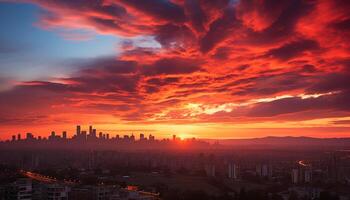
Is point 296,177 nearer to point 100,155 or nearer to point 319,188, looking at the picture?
point 319,188

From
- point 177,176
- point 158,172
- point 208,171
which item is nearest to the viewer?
point 177,176

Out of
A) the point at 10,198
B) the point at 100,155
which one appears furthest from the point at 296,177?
the point at 100,155

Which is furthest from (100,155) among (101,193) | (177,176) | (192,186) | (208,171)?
(101,193)

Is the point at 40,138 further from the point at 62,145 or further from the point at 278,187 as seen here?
the point at 278,187

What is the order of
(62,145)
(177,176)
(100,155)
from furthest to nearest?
(62,145)
(100,155)
(177,176)

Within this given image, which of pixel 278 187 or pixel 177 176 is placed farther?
pixel 177 176

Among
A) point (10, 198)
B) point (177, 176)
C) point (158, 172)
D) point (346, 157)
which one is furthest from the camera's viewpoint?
point (346, 157)

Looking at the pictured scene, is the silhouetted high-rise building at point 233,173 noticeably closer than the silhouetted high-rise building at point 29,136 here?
Yes

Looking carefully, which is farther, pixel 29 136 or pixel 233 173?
pixel 29 136

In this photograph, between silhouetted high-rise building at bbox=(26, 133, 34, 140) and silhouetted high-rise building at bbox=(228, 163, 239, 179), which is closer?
silhouetted high-rise building at bbox=(228, 163, 239, 179)
